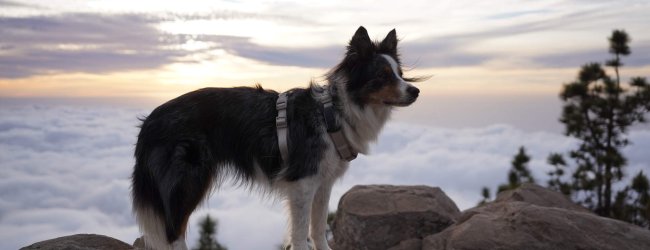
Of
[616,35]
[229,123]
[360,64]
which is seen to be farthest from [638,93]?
[229,123]

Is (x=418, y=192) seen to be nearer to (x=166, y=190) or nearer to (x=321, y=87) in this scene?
(x=321, y=87)

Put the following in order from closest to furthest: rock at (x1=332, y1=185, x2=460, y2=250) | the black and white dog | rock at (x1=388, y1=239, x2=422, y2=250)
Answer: the black and white dog < rock at (x1=388, y1=239, x2=422, y2=250) < rock at (x1=332, y1=185, x2=460, y2=250)

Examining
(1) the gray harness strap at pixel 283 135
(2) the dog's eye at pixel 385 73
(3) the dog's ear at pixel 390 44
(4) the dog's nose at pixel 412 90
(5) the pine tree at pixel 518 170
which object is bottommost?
(5) the pine tree at pixel 518 170

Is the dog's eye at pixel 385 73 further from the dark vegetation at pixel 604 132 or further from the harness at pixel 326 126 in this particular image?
the dark vegetation at pixel 604 132

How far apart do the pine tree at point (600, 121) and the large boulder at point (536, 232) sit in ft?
23.4

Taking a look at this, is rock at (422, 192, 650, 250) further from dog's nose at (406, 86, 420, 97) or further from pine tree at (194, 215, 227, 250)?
pine tree at (194, 215, 227, 250)

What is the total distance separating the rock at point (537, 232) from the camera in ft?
23.3

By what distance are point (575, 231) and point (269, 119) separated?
415 cm

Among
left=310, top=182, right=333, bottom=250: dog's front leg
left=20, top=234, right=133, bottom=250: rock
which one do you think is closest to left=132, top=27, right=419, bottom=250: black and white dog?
left=310, top=182, right=333, bottom=250: dog's front leg

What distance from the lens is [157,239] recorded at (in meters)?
6.79

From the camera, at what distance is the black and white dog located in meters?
6.57

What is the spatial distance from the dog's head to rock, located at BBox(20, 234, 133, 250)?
13.5ft

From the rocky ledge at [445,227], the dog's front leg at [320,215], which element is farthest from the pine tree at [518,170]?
the dog's front leg at [320,215]

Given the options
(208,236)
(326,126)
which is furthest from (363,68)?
(208,236)
